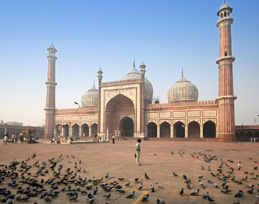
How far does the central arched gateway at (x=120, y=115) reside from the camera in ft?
125

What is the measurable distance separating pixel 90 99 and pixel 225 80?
26.0 meters


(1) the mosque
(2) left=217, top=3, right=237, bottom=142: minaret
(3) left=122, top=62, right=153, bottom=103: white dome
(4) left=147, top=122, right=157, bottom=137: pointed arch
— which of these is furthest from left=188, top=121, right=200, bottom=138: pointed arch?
(3) left=122, top=62, right=153, bottom=103: white dome

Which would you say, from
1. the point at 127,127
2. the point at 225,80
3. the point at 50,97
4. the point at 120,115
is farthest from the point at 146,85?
the point at 50,97

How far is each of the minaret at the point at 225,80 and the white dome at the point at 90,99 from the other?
80.0 feet

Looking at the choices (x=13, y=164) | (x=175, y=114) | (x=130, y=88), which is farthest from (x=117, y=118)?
(x=13, y=164)

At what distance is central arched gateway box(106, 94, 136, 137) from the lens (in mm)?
38094

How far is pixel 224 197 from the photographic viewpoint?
4551 millimetres

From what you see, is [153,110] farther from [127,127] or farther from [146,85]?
[127,127]

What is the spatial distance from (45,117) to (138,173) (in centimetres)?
3891

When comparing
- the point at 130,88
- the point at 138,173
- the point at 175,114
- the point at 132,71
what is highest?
the point at 132,71

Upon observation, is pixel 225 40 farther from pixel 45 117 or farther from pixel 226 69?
pixel 45 117

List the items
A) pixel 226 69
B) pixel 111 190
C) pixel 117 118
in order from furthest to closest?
pixel 117 118 → pixel 226 69 → pixel 111 190

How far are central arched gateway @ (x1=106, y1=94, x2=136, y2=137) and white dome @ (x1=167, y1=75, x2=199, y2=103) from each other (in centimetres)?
739

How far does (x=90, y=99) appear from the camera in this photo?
45781 millimetres
